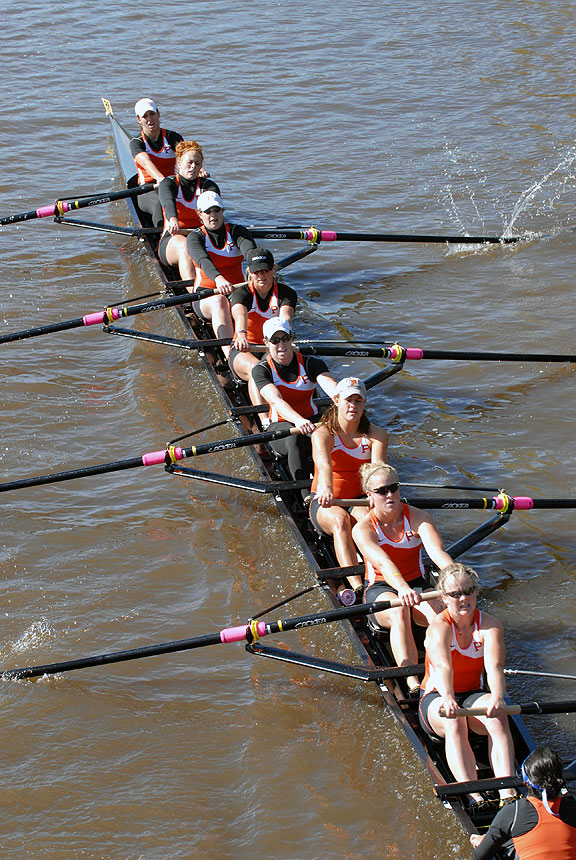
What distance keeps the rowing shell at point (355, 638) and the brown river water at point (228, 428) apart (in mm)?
261

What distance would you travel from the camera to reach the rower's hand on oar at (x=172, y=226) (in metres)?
9.30

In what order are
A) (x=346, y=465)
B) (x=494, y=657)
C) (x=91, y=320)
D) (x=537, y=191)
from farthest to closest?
(x=537, y=191) → (x=91, y=320) → (x=346, y=465) → (x=494, y=657)

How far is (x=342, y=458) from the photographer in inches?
240

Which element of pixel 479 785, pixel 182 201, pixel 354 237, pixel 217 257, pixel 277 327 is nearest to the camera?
pixel 479 785

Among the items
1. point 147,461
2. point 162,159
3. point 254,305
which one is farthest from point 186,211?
point 147,461

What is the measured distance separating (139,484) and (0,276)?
4.32 meters

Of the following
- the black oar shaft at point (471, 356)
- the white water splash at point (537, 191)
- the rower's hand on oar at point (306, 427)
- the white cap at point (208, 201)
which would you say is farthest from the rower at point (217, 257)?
the white water splash at point (537, 191)

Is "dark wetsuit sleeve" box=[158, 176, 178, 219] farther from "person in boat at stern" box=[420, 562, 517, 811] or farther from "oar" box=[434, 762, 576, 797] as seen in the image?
"oar" box=[434, 762, 576, 797]

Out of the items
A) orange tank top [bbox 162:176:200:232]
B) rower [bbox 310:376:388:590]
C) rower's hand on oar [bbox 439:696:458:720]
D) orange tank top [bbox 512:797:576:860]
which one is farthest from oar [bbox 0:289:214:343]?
orange tank top [bbox 512:797:576:860]

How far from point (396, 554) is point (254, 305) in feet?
9.78

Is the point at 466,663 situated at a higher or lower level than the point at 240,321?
lower

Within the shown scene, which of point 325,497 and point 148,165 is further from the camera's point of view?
point 148,165

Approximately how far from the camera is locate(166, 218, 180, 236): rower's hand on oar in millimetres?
9297

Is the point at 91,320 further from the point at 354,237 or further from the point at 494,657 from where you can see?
the point at 494,657
